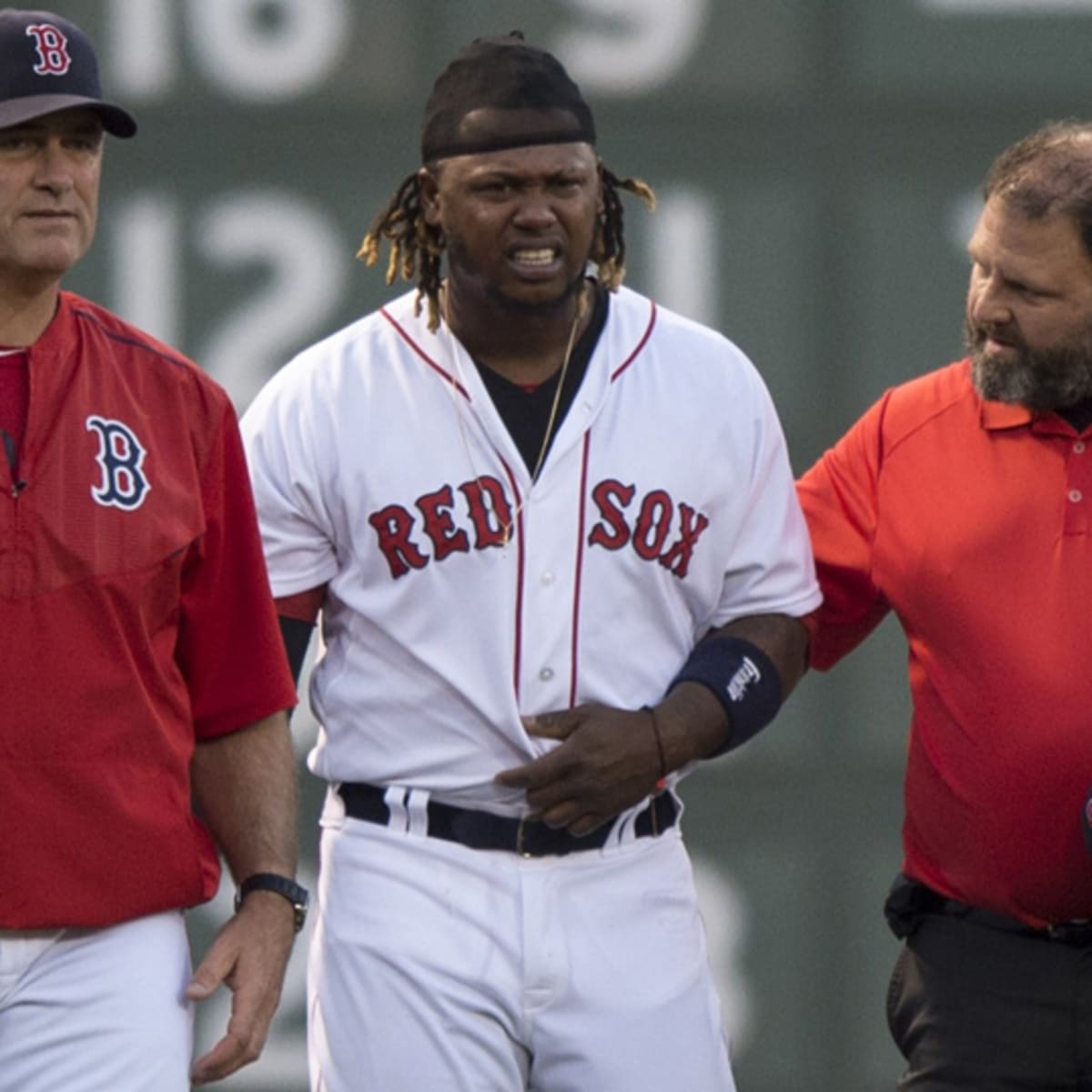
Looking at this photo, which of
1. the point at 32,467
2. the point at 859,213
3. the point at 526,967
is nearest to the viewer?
the point at 32,467

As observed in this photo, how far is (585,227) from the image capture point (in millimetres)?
3877

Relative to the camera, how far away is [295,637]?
12.8ft

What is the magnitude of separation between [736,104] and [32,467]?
2.08 m

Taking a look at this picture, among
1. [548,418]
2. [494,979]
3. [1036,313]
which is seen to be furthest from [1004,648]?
[494,979]

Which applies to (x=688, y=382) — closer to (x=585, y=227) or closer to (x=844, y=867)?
(x=585, y=227)

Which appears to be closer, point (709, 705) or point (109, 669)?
point (109, 669)

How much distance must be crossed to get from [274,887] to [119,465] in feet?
1.74

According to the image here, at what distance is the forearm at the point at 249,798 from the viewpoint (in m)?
3.50

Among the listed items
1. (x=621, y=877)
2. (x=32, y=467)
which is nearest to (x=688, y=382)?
(x=621, y=877)

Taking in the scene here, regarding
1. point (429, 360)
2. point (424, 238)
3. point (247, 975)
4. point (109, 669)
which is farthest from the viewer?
point (424, 238)

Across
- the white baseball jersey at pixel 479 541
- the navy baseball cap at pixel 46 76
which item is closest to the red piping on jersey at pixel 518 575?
the white baseball jersey at pixel 479 541

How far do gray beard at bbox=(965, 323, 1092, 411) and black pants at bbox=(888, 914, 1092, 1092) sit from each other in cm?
71

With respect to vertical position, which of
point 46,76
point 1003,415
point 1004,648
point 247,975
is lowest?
point 247,975

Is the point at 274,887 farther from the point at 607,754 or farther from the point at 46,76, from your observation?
the point at 46,76
